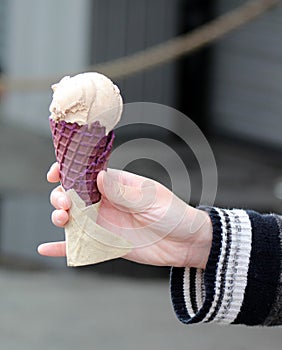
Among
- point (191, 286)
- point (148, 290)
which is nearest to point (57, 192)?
point (191, 286)

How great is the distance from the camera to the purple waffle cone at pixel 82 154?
5.98 ft

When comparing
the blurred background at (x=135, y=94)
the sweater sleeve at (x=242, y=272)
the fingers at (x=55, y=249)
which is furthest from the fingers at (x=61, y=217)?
the blurred background at (x=135, y=94)

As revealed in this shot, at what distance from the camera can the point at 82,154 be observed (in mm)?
1834

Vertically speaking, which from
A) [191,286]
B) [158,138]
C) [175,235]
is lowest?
[158,138]

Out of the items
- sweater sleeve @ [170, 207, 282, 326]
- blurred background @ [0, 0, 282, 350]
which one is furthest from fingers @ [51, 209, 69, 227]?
blurred background @ [0, 0, 282, 350]

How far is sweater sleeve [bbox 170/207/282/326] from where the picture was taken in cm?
206

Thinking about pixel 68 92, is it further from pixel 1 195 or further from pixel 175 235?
pixel 1 195

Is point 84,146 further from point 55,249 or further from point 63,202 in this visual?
point 55,249

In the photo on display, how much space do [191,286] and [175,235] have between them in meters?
0.15

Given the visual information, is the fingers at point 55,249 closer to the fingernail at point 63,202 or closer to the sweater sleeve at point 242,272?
the fingernail at point 63,202

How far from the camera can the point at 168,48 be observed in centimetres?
634

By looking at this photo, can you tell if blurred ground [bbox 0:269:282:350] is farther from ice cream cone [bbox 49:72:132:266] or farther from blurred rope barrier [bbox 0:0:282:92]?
ice cream cone [bbox 49:72:132:266]

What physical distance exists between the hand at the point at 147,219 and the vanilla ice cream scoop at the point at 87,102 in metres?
0.12

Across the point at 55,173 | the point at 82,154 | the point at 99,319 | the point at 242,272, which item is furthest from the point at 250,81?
the point at 82,154
